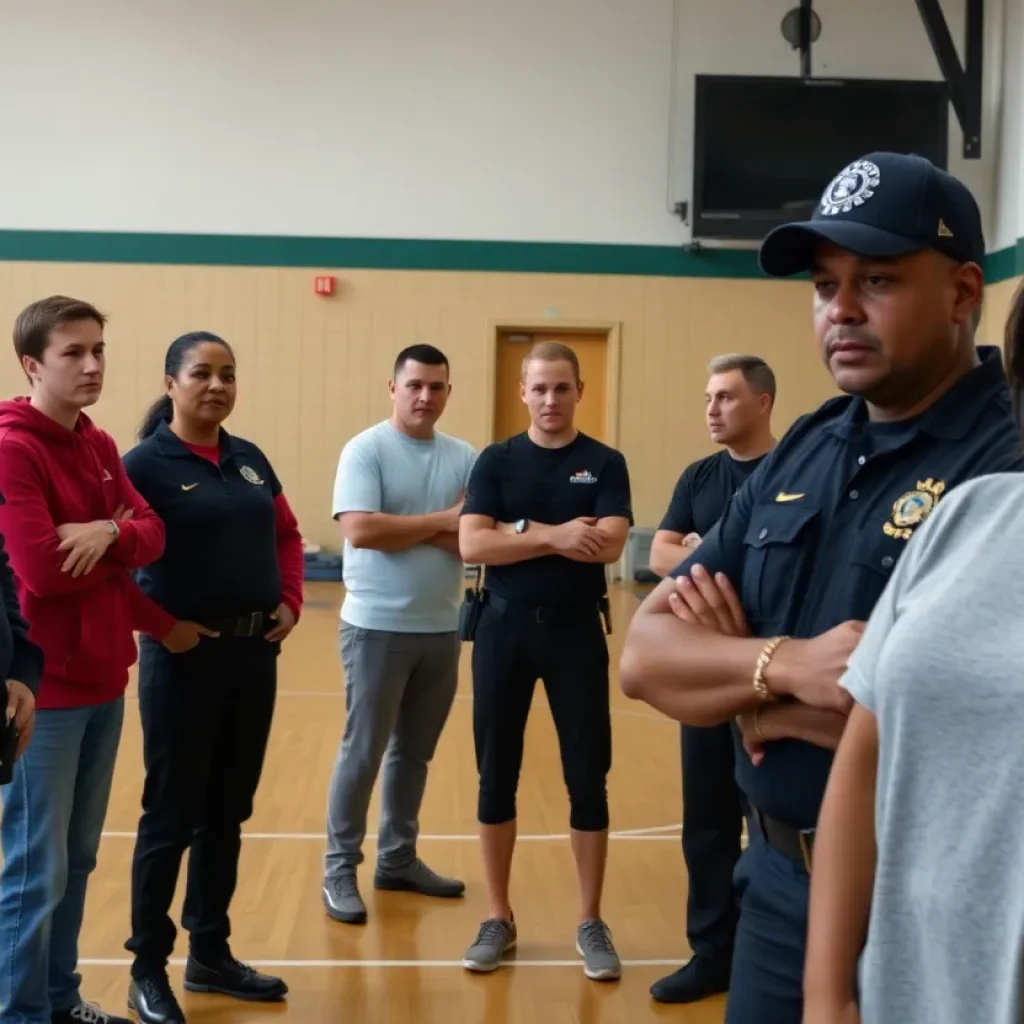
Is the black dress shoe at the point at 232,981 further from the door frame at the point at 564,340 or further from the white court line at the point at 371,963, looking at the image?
the door frame at the point at 564,340

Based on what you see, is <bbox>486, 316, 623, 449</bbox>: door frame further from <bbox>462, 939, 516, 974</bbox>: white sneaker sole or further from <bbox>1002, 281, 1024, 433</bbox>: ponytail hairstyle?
<bbox>1002, 281, 1024, 433</bbox>: ponytail hairstyle

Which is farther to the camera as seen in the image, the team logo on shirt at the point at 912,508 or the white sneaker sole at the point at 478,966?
the white sneaker sole at the point at 478,966

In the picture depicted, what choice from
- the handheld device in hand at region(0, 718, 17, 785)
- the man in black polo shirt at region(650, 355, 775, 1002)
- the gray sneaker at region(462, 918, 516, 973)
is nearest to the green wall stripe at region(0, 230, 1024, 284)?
the man in black polo shirt at region(650, 355, 775, 1002)

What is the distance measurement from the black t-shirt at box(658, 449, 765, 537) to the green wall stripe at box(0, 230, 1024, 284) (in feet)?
27.7

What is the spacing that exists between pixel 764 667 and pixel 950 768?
22.3 inches

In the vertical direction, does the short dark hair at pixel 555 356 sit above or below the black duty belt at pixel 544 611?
above

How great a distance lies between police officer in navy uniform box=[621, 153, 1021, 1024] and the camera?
1.56m

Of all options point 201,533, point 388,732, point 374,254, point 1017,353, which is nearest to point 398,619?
point 388,732

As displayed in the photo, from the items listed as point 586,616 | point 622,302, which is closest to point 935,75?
point 622,302

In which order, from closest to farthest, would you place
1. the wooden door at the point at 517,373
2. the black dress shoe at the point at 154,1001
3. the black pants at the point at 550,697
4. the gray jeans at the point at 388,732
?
the black dress shoe at the point at 154,1001 < the black pants at the point at 550,697 < the gray jeans at the point at 388,732 < the wooden door at the point at 517,373

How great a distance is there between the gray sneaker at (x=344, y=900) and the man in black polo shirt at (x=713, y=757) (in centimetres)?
99


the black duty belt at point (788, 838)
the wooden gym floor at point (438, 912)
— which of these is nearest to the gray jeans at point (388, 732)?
the wooden gym floor at point (438, 912)

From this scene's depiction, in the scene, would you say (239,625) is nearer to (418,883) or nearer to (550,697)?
(550,697)

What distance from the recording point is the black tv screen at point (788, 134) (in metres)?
10.9
